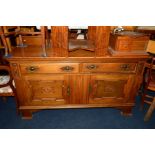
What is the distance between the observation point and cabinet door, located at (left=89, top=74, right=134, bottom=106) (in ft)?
6.01

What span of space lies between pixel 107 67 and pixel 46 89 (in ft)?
2.84

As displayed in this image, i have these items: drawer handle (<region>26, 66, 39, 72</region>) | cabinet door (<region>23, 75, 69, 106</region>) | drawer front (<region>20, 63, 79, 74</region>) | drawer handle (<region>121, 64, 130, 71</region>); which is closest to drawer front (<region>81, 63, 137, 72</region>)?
drawer handle (<region>121, 64, 130, 71</region>)

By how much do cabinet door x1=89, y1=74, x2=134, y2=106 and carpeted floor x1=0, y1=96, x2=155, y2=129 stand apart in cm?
28

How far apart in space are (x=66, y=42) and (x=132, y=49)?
836mm

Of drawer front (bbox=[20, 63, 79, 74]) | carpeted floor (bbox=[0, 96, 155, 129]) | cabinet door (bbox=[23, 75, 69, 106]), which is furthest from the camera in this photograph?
carpeted floor (bbox=[0, 96, 155, 129])

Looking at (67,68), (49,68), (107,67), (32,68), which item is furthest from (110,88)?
(32,68)

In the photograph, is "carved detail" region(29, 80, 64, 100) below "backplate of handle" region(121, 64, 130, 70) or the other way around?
below

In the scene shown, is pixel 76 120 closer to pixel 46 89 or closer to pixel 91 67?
pixel 46 89

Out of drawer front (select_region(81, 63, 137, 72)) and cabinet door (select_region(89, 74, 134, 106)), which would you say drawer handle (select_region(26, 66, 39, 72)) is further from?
cabinet door (select_region(89, 74, 134, 106))

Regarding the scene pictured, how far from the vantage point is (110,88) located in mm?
1939

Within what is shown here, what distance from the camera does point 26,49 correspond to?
1.88 metres

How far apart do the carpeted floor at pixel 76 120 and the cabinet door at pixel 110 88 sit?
0.28 m

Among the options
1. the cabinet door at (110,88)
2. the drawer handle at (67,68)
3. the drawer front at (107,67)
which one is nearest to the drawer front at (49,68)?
the drawer handle at (67,68)

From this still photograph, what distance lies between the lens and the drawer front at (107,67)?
5.65 feet
